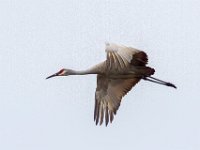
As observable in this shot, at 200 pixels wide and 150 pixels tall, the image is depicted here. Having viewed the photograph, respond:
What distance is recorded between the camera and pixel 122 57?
57531 mm

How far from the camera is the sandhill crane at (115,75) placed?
57.7 meters

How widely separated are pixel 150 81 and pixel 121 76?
214 cm

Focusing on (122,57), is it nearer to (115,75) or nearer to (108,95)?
(115,75)

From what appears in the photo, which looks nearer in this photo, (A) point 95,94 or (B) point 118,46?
(B) point 118,46

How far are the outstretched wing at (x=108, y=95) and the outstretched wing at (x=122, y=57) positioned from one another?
1.77 m

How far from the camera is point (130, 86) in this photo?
60.6 meters

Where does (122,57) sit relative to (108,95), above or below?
above

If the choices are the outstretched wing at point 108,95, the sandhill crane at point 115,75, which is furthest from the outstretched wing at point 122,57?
the outstretched wing at point 108,95

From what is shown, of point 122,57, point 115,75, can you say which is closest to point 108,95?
point 115,75

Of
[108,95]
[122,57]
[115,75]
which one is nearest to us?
[122,57]

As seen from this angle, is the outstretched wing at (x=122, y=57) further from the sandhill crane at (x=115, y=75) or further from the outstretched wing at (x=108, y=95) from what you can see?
the outstretched wing at (x=108, y=95)

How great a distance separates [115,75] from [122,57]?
69.0 inches

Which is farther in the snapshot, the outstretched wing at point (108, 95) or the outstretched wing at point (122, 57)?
the outstretched wing at point (108, 95)

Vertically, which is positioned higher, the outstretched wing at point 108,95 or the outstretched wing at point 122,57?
the outstretched wing at point 122,57
